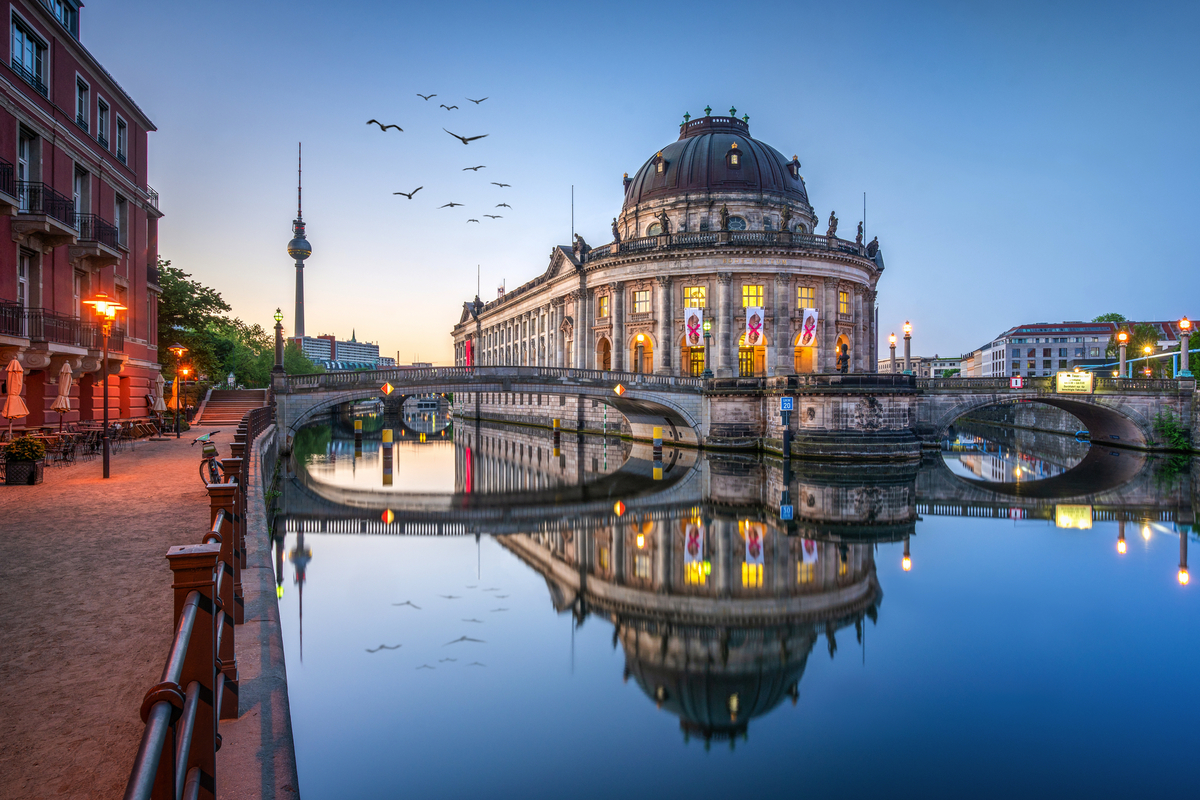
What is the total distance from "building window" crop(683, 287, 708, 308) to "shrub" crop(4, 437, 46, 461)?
123ft

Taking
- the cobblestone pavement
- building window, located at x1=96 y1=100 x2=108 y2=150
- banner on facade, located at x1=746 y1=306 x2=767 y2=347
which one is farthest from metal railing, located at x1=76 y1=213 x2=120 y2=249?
banner on facade, located at x1=746 y1=306 x2=767 y2=347

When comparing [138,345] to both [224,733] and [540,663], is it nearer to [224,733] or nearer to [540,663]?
Answer: [540,663]

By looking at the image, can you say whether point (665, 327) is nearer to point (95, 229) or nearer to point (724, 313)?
point (724, 313)

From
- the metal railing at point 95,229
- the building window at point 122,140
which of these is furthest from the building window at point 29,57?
the building window at point 122,140

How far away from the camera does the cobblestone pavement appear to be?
13.7ft

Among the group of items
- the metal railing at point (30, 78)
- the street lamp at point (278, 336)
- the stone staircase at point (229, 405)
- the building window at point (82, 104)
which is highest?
the building window at point (82, 104)

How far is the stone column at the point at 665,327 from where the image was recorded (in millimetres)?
46438

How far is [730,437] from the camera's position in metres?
35.7

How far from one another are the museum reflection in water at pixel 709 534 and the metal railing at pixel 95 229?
10.0 meters

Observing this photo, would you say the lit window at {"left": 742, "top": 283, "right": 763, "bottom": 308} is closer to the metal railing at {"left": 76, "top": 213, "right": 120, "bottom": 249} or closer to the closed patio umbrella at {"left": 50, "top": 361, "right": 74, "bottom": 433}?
the metal railing at {"left": 76, "top": 213, "right": 120, "bottom": 249}

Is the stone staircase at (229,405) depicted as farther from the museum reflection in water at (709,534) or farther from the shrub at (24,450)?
the shrub at (24,450)

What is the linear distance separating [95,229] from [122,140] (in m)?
5.55

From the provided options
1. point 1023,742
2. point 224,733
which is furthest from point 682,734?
point 224,733

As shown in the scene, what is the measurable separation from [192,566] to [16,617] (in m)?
4.21
